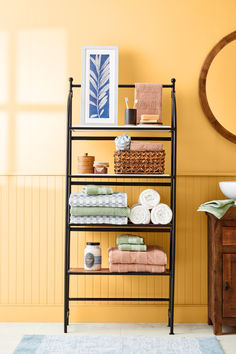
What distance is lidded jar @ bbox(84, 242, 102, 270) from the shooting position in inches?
117

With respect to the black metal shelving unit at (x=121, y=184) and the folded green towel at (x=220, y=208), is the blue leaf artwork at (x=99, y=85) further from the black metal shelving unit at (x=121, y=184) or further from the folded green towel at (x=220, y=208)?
the folded green towel at (x=220, y=208)

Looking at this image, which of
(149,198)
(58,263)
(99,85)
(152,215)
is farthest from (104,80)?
(58,263)

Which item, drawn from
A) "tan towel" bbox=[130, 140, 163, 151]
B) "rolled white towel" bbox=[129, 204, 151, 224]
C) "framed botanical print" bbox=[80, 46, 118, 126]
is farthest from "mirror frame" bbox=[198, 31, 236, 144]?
"rolled white towel" bbox=[129, 204, 151, 224]

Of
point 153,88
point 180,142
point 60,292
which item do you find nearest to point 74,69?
point 153,88

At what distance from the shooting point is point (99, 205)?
2889mm

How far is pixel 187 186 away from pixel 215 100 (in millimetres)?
669

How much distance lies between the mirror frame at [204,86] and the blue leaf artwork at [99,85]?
706mm

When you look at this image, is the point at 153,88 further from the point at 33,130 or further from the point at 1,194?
the point at 1,194

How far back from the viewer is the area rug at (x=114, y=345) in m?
2.63

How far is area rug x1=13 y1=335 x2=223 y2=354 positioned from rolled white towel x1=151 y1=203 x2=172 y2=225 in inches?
29.8

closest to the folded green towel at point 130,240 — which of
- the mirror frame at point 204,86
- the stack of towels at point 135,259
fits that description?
the stack of towels at point 135,259

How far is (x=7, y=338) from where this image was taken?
9.39 feet

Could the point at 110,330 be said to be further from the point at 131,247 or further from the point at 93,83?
the point at 93,83

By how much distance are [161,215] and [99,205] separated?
42 centimetres
